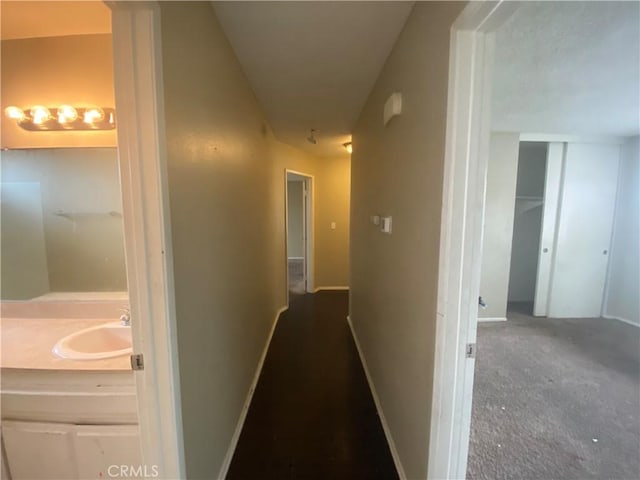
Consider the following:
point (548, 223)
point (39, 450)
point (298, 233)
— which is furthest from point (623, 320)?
point (298, 233)

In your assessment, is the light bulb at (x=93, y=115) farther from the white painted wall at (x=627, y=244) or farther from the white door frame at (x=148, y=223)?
the white painted wall at (x=627, y=244)

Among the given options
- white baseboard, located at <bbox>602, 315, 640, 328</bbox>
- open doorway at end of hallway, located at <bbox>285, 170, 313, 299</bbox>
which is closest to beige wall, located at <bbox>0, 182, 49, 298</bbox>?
open doorway at end of hallway, located at <bbox>285, 170, 313, 299</bbox>

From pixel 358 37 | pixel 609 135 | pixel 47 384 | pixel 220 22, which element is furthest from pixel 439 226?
pixel 609 135

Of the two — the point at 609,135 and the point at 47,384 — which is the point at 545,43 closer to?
the point at 47,384

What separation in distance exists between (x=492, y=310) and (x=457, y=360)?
3201 millimetres

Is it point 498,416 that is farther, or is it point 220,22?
point 498,416

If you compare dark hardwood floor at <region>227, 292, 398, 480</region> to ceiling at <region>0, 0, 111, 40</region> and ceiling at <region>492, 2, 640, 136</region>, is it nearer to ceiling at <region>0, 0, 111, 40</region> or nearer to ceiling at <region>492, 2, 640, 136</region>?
ceiling at <region>492, 2, 640, 136</region>

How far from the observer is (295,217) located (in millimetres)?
8031

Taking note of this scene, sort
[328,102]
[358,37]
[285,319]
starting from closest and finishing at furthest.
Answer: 1. [358,37]
2. [328,102]
3. [285,319]

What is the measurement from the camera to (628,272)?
137 inches

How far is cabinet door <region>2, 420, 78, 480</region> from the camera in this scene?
3.68 feet

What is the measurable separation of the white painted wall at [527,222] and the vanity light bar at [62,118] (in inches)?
190

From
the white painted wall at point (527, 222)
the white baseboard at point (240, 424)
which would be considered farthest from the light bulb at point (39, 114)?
the white painted wall at point (527, 222)

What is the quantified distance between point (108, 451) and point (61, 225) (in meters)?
1.25
